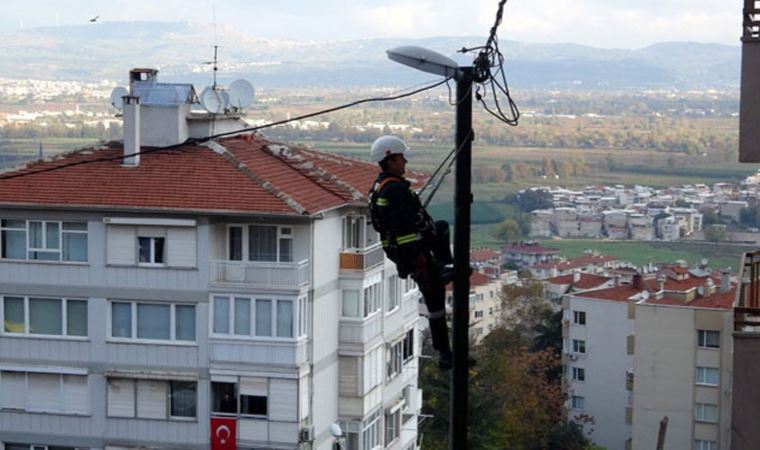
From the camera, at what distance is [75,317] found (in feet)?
89.6

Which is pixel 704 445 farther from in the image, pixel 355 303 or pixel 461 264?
pixel 461 264

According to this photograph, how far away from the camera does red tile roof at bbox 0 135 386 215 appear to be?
86.9 ft

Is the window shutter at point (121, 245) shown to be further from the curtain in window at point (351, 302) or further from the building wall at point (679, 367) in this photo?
the building wall at point (679, 367)

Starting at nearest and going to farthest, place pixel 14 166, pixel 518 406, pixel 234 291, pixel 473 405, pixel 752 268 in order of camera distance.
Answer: pixel 752 268 → pixel 234 291 → pixel 14 166 → pixel 473 405 → pixel 518 406

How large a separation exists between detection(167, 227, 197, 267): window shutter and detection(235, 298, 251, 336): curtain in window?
1.09 metres

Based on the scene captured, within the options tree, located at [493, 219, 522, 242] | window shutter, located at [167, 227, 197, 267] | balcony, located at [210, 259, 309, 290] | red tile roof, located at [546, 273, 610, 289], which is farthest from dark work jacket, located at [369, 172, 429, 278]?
tree, located at [493, 219, 522, 242]

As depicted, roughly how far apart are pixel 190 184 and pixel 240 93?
4.18 meters

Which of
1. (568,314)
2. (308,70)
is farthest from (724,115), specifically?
(568,314)

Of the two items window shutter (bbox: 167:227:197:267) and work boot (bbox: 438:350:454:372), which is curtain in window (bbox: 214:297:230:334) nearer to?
window shutter (bbox: 167:227:197:267)

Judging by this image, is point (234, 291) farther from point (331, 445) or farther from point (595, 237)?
point (595, 237)

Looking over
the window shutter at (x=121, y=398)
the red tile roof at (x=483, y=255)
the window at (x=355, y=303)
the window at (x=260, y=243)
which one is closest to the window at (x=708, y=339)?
the window at (x=355, y=303)

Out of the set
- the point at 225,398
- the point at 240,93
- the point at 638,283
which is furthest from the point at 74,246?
the point at 638,283

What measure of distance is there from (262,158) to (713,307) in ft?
77.7

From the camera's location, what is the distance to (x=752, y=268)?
42.1ft
